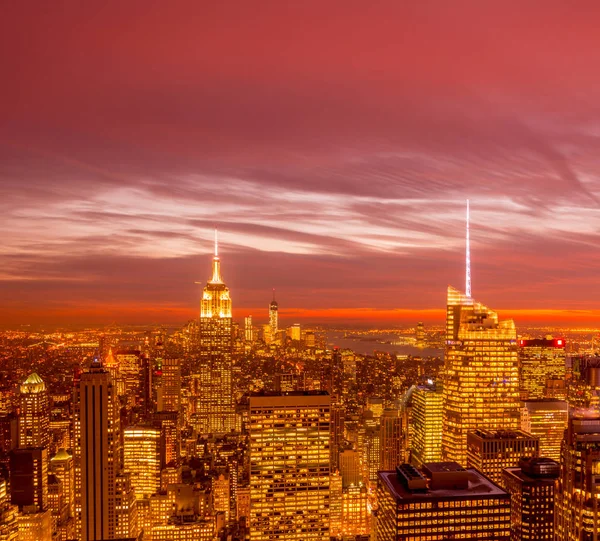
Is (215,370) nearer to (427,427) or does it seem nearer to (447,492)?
(427,427)

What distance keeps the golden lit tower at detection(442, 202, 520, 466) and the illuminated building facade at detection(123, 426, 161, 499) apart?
728 inches

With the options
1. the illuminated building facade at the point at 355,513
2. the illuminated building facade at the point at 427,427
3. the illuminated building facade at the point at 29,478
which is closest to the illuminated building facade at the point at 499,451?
the illuminated building facade at the point at 355,513

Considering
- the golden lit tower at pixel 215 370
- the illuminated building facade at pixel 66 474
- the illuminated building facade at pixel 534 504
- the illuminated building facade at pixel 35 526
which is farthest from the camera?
the golden lit tower at pixel 215 370

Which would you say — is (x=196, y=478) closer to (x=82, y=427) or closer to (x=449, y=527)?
(x=82, y=427)

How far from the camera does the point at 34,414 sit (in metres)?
38.0

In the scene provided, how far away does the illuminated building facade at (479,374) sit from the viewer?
4684cm

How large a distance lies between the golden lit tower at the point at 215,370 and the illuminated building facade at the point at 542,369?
76.7ft

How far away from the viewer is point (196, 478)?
42750 millimetres

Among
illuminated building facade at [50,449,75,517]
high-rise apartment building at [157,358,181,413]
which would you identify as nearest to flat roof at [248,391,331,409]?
illuminated building facade at [50,449,75,517]

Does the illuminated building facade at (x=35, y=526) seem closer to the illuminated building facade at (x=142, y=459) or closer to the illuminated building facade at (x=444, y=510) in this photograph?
the illuminated building facade at (x=142, y=459)

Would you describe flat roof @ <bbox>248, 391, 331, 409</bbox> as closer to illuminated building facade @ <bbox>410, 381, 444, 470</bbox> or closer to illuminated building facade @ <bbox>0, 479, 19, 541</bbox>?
illuminated building facade @ <bbox>0, 479, 19, 541</bbox>

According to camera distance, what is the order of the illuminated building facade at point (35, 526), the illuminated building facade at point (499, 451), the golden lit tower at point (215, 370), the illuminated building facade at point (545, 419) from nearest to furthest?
the illuminated building facade at point (35, 526) < the illuminated building facade at point (499, 451) < the illuminated building facade at point (545, 419) < the golden lit tower at point (215, 370)

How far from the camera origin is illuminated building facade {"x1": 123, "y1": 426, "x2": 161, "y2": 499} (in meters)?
41.1

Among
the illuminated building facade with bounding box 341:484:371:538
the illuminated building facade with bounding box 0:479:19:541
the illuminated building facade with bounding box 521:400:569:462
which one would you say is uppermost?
A: the illuminated building facade with bounding box 521:400:569:462
